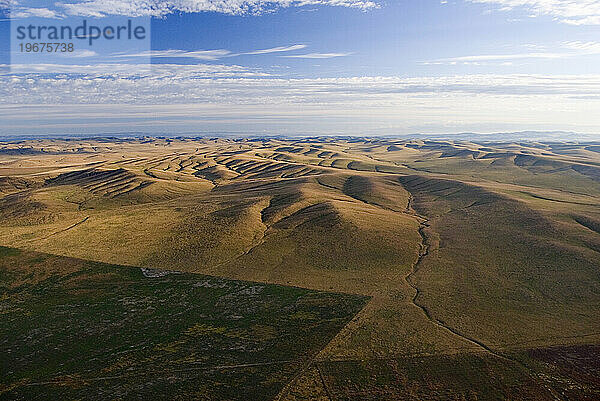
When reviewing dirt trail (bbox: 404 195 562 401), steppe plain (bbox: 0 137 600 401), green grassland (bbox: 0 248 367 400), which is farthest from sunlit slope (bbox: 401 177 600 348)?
green grassland (bbox: 0 248 367 400)

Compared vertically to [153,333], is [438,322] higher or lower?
higher

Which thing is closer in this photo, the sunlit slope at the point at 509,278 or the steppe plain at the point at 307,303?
the steppe plain at the point at 307,303

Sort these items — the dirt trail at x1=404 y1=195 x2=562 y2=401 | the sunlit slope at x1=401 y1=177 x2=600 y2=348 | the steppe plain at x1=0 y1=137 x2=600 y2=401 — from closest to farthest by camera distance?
the dirt trail at x1=404 y1=195 x2=562 y2=401
the steppe plain at x1=0 y1=137 x2=600 y2=401
the sunlit slope at x1=401 y1=177 x2=600 y2=348

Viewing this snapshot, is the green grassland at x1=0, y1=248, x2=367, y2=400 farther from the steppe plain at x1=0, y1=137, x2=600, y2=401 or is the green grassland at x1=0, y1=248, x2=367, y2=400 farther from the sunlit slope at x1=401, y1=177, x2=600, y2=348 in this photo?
the sunlit slope at x1=401, y1=177, x2=600, y2=348

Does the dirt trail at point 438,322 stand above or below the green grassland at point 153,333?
above

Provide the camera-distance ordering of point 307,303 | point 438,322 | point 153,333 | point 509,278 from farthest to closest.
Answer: point 509,278, point 307,303, point 438,322, point 153,333

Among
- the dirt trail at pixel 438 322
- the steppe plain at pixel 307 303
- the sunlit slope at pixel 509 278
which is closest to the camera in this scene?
the dirt trail at pixel 438 322

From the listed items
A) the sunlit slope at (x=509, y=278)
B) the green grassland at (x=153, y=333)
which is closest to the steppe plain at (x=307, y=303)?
the green grassland at (x=153, y=333)

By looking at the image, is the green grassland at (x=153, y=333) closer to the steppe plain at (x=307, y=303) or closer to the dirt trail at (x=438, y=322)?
the steppe plain at (x=307, y=303)

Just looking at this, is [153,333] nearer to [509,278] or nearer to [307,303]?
[307,303]

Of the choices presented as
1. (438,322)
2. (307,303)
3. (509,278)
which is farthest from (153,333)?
(509,278)
